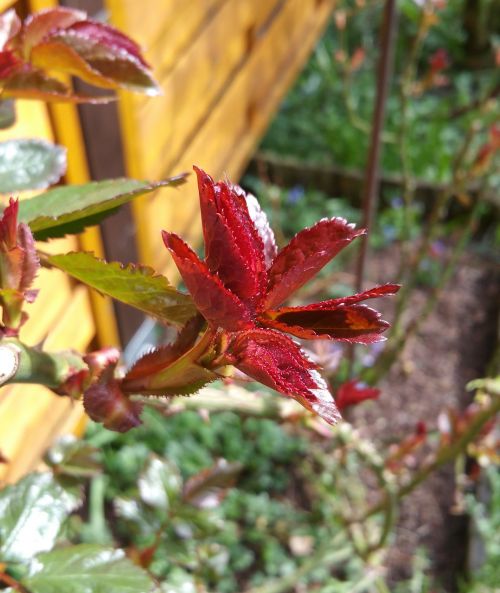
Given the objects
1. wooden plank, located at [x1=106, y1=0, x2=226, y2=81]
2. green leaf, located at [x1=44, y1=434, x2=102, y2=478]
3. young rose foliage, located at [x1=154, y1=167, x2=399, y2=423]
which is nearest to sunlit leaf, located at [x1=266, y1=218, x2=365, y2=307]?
young rose foliage, located at [x1=154, y1=167, x2=399, y2=423]

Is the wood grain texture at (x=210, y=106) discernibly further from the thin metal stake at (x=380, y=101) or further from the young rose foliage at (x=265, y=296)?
the young rose foliage at (x=265, y=296)

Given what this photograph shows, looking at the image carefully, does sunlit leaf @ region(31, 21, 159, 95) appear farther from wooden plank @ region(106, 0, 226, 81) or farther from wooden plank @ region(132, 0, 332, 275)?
wooden plank @ region(132, 0, 332, 275)

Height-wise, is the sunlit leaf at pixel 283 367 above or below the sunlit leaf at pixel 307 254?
below

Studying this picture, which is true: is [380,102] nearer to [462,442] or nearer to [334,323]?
[462,442]

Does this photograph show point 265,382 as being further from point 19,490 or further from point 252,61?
point 252,61

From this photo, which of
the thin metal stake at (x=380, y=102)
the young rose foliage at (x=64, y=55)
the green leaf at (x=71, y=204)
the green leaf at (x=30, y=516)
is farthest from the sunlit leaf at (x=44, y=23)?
the thin metal stake at (x=380, y=102)

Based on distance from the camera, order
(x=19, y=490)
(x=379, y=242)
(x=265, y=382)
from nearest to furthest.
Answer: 1. (x=265, y=382)
2. (x=19, y=490)
3. (x=379, y=242)

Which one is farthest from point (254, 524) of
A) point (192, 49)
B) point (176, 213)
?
point (192, 49)
